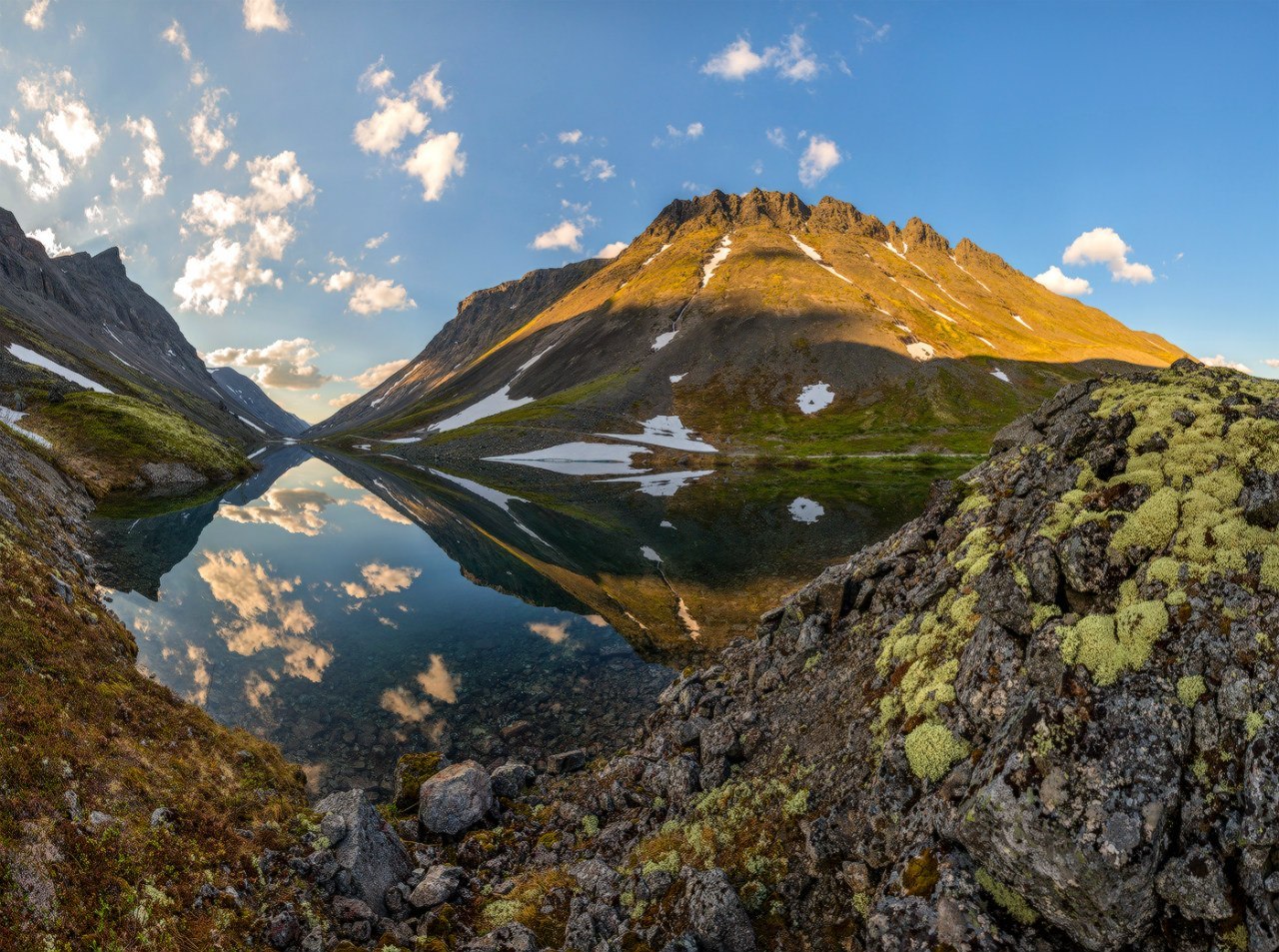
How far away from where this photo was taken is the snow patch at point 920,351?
172 meters

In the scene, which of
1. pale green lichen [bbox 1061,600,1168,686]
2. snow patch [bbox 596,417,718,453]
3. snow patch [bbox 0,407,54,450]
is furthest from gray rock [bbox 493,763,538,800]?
snow patch [bbox 596,417,718,453]

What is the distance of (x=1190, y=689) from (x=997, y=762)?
2661 millimetres

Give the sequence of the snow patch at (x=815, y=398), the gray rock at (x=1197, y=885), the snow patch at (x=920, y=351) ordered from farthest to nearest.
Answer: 1. the snow patch at (x=920, y=351)
2. the snow patch at (x=815, y=398)
3. the gray rock at (x=1197, y=885)

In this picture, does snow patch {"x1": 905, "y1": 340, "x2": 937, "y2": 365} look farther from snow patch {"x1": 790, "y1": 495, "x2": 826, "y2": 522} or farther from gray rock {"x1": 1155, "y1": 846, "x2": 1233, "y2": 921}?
gray rock {"x1": 1155, "y1": 846, "x2": 1233, "y2": 921}

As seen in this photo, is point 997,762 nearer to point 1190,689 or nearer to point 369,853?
point 1190,689

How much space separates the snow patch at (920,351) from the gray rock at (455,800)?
600 ft

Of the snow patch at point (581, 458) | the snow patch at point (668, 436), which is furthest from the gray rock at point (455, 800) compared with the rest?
the snow patch at point (668, 436)

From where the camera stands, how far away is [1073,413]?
47.8 ft

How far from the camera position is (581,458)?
128m

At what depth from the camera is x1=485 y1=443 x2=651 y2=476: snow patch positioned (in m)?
118

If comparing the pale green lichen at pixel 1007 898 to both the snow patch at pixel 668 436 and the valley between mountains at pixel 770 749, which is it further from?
the snow patch at pixel 668 436

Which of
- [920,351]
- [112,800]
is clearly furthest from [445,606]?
[920,351]

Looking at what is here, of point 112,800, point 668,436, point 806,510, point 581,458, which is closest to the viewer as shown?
point 112,800

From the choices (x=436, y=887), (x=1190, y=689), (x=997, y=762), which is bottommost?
(x=436, y=887)
